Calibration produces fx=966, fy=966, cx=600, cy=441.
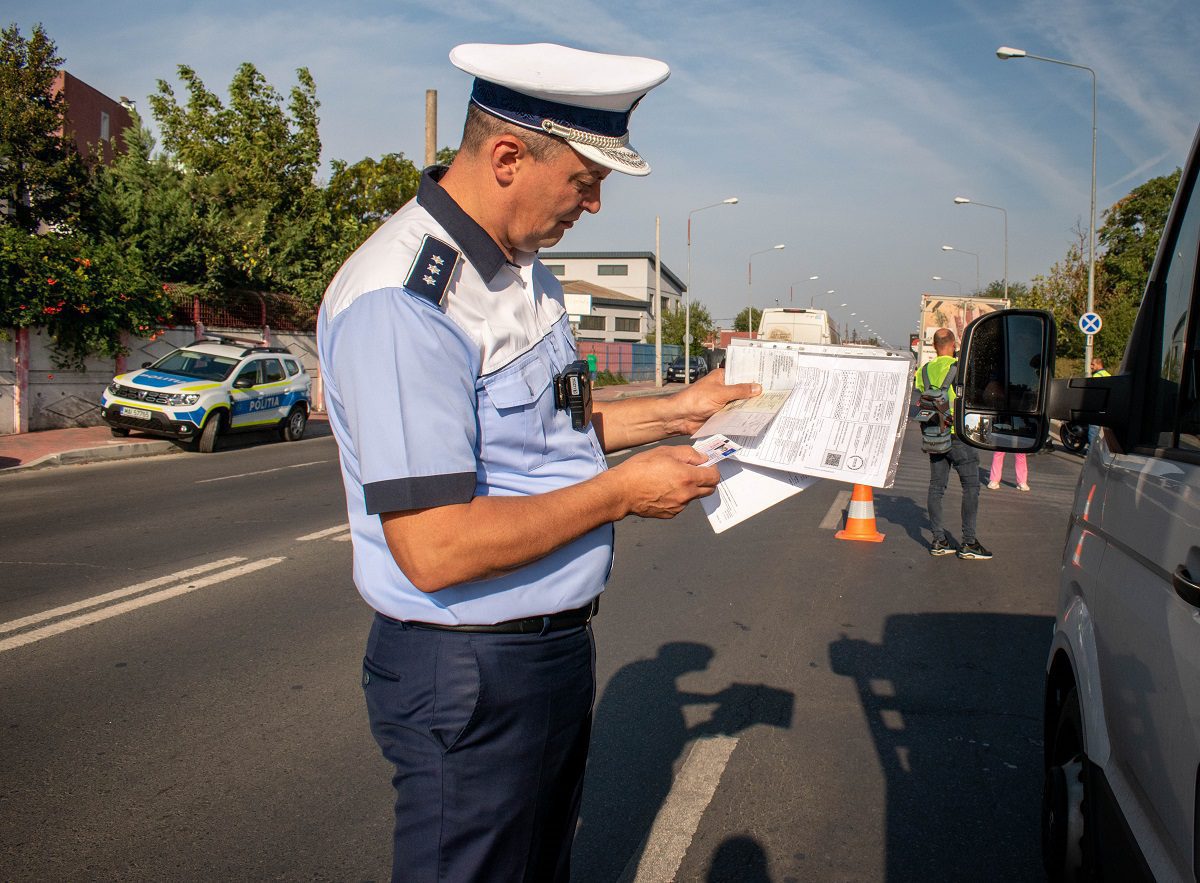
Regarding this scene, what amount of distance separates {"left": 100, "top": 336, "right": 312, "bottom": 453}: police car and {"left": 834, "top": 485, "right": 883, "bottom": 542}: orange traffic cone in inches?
436

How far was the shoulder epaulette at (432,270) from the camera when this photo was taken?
1588mm

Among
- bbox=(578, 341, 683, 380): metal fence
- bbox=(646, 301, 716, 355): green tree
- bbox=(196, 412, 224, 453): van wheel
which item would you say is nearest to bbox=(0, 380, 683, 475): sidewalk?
bbox=(196, 412, 224, 453): van wheel

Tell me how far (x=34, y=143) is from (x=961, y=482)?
21.6 metres

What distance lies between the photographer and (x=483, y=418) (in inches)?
66.0

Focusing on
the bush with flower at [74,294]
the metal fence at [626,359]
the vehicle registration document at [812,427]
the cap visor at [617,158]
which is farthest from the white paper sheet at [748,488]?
the metal fence at [626,359]

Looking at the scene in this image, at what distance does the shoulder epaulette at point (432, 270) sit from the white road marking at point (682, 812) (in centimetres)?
214

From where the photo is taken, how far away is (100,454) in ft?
48.1

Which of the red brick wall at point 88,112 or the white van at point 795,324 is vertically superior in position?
the red brick wall at point 88,112

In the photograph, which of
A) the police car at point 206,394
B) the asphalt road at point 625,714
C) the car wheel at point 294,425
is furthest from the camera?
the car wheel at point 294,425

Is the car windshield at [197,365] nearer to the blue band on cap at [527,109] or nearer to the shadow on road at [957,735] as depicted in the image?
the shadow on road at [957,735]

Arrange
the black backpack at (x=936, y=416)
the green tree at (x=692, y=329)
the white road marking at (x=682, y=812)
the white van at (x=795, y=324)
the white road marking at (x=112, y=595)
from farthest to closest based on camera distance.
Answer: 1. the green tree at (x=692, y=329)
2. the white van at (x=795, y=324)
3. the black backpack at (x=936, y=416)
4. the white road marking at (x=112, y=595)
5. the white road marking at (x=682, y=812)

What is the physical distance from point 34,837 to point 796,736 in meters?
2.86

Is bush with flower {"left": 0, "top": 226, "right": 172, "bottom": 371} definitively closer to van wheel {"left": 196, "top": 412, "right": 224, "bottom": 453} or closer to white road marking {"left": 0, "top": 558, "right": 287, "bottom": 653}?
van wheel {"left": 196, "top": 412, "right": 224, "bottom": 453}

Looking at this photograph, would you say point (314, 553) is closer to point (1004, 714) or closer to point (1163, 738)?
point (1004, 714)
